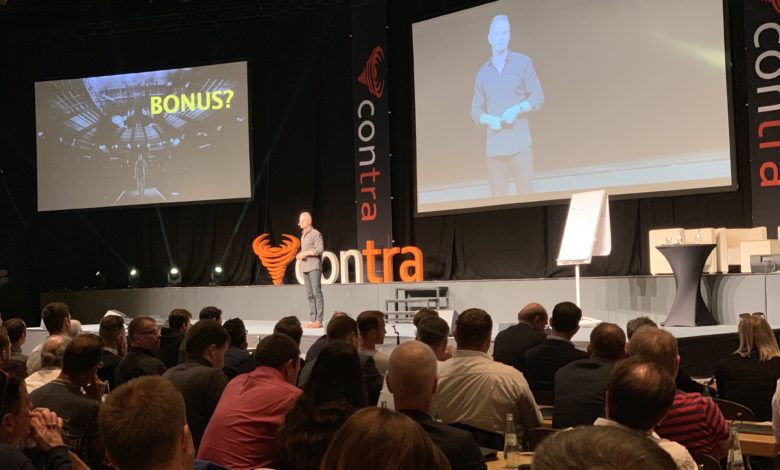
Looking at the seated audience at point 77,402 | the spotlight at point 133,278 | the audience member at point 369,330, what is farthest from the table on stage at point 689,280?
the spotlight at point 133,278

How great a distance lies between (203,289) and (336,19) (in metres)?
4.55

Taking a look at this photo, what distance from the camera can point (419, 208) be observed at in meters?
12.1

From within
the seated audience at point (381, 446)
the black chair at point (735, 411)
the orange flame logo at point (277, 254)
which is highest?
the orange flame logo at point (277, 254)

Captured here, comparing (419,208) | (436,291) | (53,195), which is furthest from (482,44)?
(53,195)

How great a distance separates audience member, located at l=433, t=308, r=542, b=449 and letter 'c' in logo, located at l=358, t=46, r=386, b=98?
889 cm

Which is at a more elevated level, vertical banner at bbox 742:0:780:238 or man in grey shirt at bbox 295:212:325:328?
vertical banner at bbox 742:0:780:238

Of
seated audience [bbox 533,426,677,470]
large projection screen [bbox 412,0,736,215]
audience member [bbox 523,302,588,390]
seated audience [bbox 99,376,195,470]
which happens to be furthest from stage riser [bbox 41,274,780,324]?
seated audience [bbox 533,426,677,470]

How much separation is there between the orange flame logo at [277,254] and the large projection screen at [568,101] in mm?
2236

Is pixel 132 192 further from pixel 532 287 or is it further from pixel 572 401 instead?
pixel 572 401

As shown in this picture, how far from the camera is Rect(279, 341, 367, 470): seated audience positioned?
2422 millimetres

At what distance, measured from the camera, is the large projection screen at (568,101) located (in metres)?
9.16

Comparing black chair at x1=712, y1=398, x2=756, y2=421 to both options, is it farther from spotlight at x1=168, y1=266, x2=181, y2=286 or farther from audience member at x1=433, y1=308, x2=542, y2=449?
spotlight at x1=168, y1=266, x2=181, y2=286

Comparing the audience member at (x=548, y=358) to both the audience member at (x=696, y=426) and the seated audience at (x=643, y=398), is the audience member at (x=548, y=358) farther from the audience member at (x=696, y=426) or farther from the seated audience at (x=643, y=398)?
the seated audience at (x=643, y=398)

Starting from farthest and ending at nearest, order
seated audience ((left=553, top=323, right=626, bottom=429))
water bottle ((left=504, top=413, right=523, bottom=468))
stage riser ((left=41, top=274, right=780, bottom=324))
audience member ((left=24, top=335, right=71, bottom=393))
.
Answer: stage riser ((left=41, top=274, right=780, bottom=324))
audience member ((left=24, top=335, right=71, bottom=393))
seated audience ((left=553, top=323, right=626, bottom=429))
water bottle ((left=504, top=413, right=523, bottom=468))
